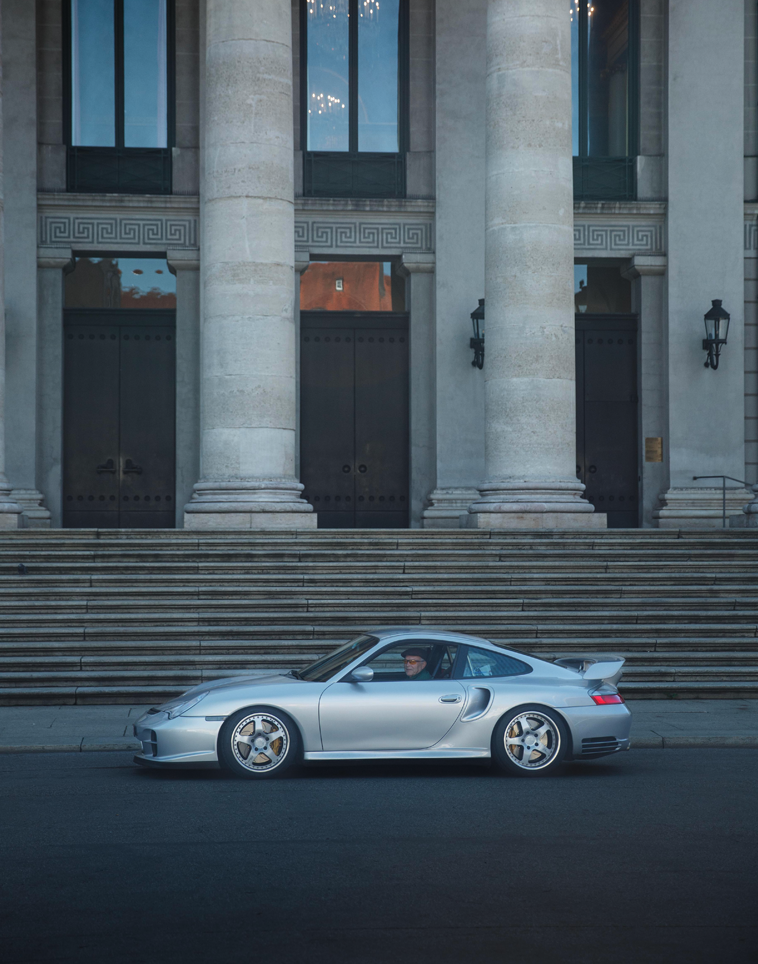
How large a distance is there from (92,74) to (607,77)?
33.9ft

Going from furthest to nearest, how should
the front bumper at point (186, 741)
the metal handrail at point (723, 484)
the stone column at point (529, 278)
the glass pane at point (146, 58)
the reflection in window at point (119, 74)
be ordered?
the glass pane at point (146, 58)
the reflection in window at point (119, 74)
the metal handrail at point (723, 484)
the stone column at point (529, 278)
the front bumper at point (186, 741)

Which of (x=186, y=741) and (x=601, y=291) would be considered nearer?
(x=186, y=741)

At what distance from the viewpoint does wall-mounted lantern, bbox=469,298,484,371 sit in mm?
23359

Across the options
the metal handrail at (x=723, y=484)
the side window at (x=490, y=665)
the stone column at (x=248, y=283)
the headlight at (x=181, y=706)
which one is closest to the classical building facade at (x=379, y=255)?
the metal handrail at (x=723, y=484)

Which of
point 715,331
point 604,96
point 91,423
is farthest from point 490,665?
point 604,96

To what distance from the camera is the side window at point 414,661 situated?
10250 mm

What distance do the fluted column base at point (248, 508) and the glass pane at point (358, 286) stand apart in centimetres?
697

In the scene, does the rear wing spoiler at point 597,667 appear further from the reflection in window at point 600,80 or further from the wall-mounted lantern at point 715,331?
the reflection in window at point 600,80

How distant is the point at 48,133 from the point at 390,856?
20.1 metres

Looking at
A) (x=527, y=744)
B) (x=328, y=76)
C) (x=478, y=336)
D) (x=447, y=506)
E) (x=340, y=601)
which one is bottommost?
(x=527, y=744)

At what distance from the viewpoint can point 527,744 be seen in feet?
33.0

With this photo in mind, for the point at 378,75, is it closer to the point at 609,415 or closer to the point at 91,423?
the point at 609,415

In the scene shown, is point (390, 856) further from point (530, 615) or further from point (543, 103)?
point (543, 103)

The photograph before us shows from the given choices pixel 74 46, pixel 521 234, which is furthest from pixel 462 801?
pixel 74 46
